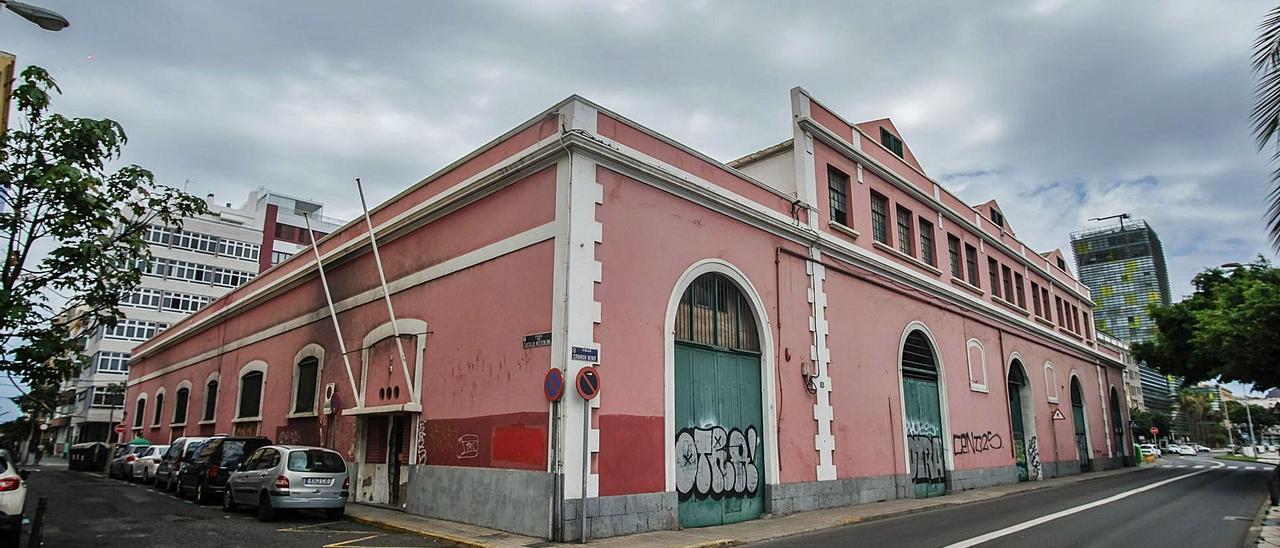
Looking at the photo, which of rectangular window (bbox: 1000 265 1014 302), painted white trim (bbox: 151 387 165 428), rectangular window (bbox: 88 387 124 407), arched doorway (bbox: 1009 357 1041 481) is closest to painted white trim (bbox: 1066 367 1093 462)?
arched doorway (bbox: 1009 357 1041 481)

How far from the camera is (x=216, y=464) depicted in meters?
15.6

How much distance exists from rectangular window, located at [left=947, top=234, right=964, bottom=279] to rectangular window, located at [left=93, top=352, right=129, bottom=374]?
185 feet

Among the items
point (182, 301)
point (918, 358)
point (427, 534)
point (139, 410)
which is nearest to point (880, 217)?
point (918, 358)

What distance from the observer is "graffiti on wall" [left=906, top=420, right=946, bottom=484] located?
1869 cm

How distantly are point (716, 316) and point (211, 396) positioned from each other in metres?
22.3

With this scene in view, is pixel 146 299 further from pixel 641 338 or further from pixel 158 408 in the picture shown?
pixel 641 338

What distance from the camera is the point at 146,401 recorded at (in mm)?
34750

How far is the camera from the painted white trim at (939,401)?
18438 mm

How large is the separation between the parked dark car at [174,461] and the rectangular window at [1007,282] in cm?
2798

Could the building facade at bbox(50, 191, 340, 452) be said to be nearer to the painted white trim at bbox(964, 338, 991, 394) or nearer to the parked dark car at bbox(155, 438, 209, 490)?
the parked dark car at bbox(155, 438, 209, 490)

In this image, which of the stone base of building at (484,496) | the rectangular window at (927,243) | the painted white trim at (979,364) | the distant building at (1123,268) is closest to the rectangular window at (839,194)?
the rectangular window at (927,243)

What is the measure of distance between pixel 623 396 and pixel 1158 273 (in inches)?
4700

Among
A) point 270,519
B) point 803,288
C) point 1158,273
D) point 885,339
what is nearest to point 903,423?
point 885,339

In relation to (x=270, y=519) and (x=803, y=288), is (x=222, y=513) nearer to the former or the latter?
(x=270, y=519)
